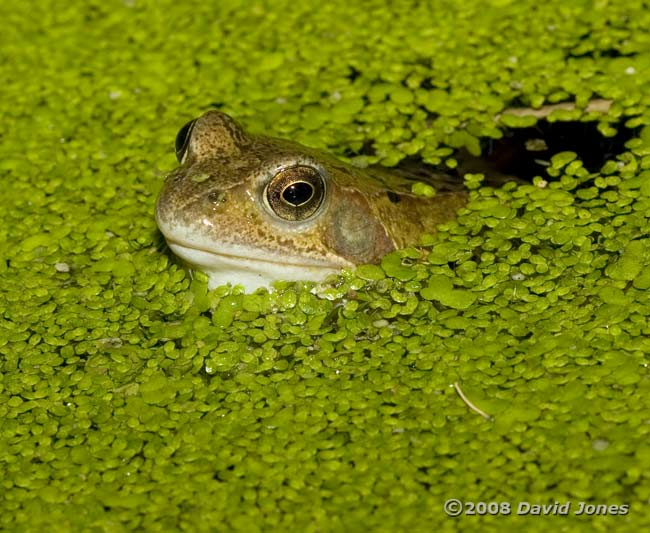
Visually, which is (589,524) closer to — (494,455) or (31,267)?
(494,455)

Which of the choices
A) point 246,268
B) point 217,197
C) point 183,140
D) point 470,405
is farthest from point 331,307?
A: point 183,140

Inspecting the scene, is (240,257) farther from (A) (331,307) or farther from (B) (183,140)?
(B) (183,140)

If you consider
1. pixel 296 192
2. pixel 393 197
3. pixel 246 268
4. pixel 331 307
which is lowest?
pixel 331 307

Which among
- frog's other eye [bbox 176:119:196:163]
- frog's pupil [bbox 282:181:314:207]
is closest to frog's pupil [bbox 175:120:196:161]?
frog's other eye [bbox 176:119:196:163]

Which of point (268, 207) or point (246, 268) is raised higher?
point (268, 207)

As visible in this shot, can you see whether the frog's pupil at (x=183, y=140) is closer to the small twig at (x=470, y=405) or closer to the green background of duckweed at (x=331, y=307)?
the green background of duckweed at (x=331, y=307)

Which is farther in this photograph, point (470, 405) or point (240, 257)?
point (240, 257)

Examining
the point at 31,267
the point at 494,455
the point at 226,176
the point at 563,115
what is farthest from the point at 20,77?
the point at 494,455

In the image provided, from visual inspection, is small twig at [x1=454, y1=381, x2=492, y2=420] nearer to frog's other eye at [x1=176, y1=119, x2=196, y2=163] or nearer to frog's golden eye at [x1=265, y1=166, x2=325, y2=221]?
frog's golden eye at [x1=265, y1=166, x2=325, y2=221]
